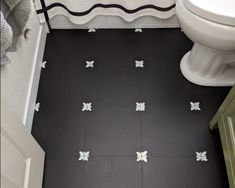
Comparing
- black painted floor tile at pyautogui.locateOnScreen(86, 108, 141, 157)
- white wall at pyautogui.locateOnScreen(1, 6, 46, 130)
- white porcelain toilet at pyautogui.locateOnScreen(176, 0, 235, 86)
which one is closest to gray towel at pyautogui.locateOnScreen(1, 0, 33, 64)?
white wall at pyautogui.locateOnScreen(1, 6, 46, 130)

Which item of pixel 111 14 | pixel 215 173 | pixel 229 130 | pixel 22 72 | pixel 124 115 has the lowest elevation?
pixel 215 173

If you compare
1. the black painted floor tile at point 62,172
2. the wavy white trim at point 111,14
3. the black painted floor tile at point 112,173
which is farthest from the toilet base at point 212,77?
the black painted floor tile at point 62,172

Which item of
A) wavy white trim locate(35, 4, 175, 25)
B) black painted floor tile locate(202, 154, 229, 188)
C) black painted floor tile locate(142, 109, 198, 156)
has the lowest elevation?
black painted floor tile locate(202, 154, 229, 188)

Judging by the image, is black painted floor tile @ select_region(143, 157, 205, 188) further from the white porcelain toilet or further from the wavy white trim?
the wavy white trim

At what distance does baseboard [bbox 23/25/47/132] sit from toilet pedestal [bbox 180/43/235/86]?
0.81m

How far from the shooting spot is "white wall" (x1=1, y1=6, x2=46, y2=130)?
3.84 ft

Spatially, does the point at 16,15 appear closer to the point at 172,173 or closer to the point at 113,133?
the point at 113,133

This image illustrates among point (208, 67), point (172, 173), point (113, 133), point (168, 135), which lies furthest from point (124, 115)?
point (208, 67)

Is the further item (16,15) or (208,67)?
(208,67)

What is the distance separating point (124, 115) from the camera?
4.78ft

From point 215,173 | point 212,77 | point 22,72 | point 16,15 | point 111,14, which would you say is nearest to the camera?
point 16,15

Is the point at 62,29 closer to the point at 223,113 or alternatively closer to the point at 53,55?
the point at 53,55

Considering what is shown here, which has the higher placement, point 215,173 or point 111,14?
point 111,14

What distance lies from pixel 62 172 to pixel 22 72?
0.51 m
